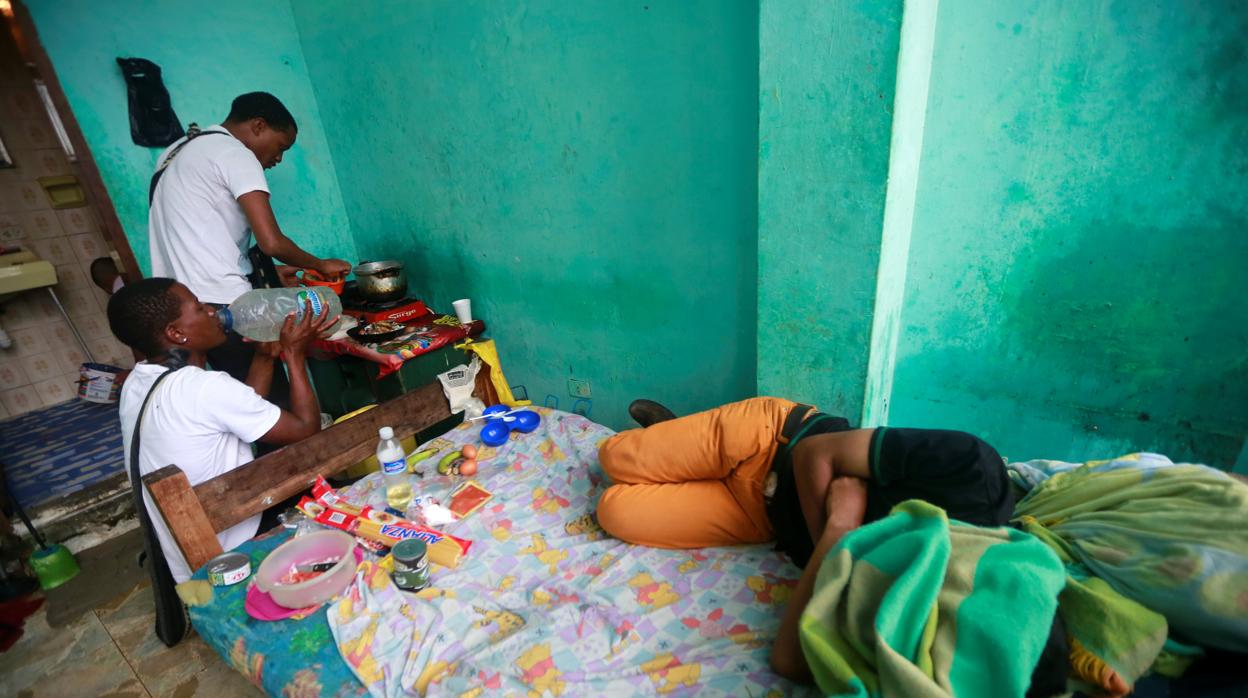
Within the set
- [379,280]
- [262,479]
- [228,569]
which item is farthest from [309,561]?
[379,280]

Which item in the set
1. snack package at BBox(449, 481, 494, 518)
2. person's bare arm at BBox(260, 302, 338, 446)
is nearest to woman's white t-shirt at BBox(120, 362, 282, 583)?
person's bare arm at BBox(260, 302, 338, 446)

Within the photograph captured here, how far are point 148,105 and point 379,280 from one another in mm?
1447

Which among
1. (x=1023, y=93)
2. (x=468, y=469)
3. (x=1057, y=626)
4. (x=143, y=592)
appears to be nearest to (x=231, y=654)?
(x=468, y=469)

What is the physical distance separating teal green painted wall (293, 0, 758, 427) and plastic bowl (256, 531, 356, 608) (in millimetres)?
1416

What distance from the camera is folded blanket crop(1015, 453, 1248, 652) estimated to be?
0.94m

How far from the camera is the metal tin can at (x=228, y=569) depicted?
163 cm

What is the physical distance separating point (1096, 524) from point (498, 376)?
256 centimetres

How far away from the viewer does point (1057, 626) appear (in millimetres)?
1029

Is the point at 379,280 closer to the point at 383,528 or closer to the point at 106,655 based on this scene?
the point at 383,528

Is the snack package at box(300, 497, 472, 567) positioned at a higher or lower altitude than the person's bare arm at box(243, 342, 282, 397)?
lower

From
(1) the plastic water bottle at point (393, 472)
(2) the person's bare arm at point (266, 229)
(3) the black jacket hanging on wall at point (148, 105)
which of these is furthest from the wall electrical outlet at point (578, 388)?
(3) the black jacket hanging on wall at point (148, 105)

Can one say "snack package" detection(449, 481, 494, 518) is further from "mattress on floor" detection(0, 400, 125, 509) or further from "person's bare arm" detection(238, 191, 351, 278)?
"mattress on floor" detection(0, 400, 125, 509)

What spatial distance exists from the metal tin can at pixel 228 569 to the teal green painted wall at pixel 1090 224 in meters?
2.49

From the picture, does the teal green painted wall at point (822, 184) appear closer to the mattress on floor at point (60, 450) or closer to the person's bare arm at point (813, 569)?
the person's bare arm at point (813, 569)
